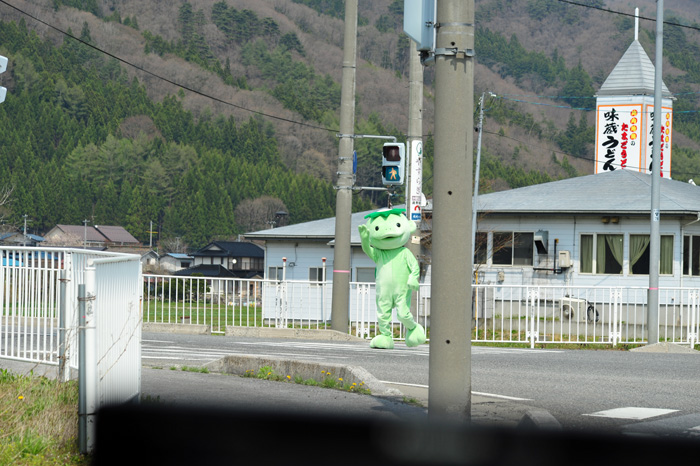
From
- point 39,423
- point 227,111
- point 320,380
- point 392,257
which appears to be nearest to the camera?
point 39,423

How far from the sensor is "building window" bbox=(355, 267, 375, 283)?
108 feet

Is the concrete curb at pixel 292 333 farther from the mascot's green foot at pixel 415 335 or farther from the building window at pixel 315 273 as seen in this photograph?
the building window at pixel 315 273

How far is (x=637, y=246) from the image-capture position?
2784 cm

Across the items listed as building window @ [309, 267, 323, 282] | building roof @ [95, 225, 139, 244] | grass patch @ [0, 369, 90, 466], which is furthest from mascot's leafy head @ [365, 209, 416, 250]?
building roof @ [95, 225, 139, 244]

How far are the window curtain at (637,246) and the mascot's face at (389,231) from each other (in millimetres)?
17182

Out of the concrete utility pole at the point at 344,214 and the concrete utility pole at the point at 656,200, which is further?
the concrete utility pole at the point at 344,214

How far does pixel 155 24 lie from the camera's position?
186000 millimetres

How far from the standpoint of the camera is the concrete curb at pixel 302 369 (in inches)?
362

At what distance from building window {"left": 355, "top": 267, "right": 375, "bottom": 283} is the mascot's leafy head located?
67.2ft

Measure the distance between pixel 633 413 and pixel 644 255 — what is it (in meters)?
20.6

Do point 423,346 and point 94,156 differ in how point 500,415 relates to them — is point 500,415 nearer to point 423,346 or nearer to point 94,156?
point 423,346

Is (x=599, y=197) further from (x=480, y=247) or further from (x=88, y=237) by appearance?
(x=88, y=237)

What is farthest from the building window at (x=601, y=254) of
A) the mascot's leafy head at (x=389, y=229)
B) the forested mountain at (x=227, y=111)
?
the forested mountain at (x=227, y=111)

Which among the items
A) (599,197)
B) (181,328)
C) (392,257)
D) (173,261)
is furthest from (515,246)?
(173,261)
